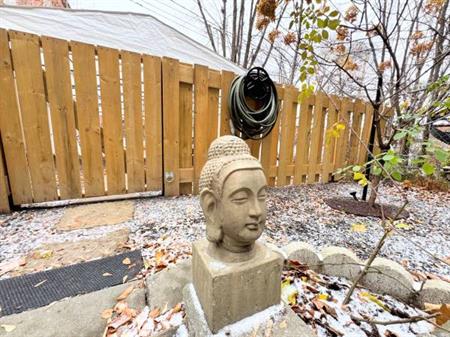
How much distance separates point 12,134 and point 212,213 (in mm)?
2603

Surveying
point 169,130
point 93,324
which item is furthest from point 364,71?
point 93,324

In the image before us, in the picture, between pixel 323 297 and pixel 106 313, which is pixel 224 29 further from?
pixel 106 313

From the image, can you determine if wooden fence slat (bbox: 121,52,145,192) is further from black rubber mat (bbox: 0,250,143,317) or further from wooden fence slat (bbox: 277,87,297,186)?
wooden fence slat (bbox: 277,87,297,186)

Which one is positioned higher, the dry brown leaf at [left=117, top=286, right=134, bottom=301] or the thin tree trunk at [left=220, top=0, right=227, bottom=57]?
the thin tree trunk at [left=220, top=0, right=227, bottom=57]

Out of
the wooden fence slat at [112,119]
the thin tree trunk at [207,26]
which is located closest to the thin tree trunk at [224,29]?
the thin tree trunk at [207,26]

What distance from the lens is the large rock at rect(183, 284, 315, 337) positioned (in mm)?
942

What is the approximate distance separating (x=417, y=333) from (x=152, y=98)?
3.08 meters

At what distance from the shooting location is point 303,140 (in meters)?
3.72

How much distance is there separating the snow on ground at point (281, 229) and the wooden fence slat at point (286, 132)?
70cm

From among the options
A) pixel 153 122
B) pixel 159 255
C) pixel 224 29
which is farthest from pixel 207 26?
pixel 159 255

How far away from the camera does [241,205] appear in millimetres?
878

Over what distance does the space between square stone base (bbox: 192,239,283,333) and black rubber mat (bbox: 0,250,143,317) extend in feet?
2.50

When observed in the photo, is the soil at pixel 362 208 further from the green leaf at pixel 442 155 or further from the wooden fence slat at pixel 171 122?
the wooden fence slat at pixel 171 122

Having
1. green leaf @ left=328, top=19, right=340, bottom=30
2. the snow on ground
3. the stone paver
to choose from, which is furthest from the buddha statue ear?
green leaf @ left=328, top=19, right=340, bottom=30
